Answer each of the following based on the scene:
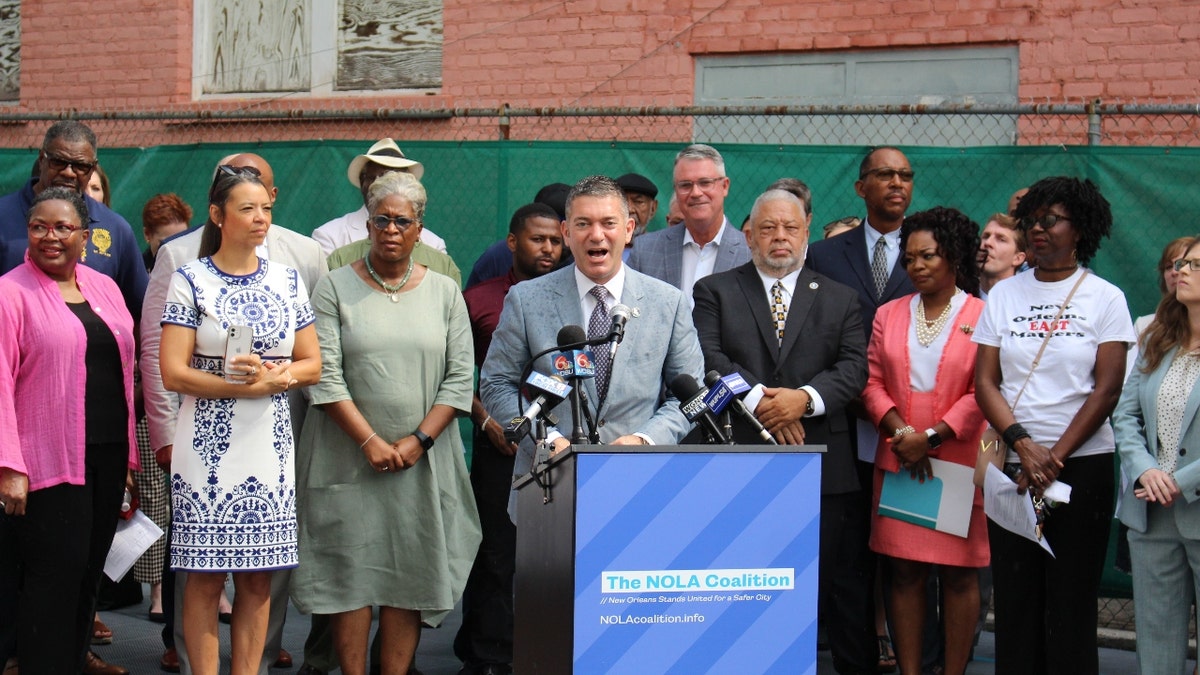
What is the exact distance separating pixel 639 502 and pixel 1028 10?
21.2 feet

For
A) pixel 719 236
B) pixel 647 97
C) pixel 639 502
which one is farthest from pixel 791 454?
pixel 647 97

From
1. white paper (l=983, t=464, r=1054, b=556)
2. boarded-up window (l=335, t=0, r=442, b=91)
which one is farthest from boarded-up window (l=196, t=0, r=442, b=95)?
white paper (l=983, t=464, r=1054, b=556)

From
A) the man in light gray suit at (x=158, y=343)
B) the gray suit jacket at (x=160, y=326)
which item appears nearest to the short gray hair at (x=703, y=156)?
the man in light gray suit at (x=158, y=343)

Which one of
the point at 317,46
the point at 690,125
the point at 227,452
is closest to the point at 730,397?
the point at 227,452

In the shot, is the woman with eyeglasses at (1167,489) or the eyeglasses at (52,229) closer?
the woman with eyeglasses at (1167,489)

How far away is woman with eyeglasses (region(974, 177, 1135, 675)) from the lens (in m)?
6.08

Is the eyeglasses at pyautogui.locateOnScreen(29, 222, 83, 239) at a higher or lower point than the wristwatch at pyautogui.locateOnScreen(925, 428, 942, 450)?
higher

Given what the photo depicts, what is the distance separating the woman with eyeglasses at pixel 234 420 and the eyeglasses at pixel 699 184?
2181 millimetres

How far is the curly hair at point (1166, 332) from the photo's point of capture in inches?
231

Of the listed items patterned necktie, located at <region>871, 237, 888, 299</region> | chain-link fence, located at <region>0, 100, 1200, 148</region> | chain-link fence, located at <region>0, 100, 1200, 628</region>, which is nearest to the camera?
patterned necktie, located at <region>871, 237, 888, 299</region>

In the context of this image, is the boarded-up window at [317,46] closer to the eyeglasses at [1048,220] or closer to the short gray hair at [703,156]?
the short gray hair at [703,156]

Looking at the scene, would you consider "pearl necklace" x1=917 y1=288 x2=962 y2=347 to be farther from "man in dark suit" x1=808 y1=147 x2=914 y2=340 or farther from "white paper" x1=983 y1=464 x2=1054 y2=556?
"white paper" x1=983 y1=464 x2=1054 y2=556

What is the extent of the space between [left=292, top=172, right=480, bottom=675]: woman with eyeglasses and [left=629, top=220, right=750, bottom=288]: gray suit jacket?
52.9 inches

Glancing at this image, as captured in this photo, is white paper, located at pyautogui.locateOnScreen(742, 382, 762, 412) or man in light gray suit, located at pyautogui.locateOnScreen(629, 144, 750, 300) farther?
man in light gray suit, located at pyautogui.locateOnScreen(629, 144, 750, 300)
